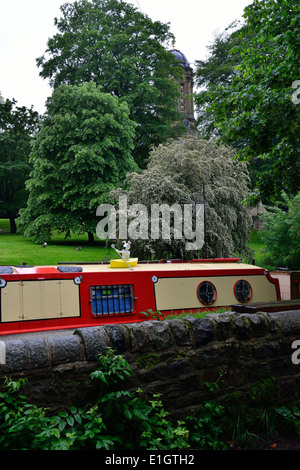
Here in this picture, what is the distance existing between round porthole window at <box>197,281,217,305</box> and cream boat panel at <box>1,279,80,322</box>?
9.41 ft

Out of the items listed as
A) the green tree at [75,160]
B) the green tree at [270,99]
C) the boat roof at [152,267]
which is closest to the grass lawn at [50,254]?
the green tree at [75,160]

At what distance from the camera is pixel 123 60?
98.6ft

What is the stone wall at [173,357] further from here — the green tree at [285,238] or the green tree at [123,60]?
the green tree at [123,60]

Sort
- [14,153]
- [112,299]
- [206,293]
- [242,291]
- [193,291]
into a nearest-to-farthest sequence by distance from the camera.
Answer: [112,299]
[193,291]
[206,293]
[242,291]
[14,153]

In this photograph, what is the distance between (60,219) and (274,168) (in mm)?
17278

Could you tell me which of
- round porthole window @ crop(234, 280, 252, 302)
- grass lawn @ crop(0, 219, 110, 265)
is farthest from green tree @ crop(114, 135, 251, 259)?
grass lawn @ crop(0, 219, 110, 265)

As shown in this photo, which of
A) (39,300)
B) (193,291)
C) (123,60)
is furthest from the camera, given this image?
(123,60)

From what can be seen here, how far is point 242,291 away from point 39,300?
4754 millimetres

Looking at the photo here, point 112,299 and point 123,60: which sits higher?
point 123,60

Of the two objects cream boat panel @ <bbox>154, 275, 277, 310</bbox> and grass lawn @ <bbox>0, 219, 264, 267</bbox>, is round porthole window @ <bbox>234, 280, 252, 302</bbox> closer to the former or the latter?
cream boat panel @ <bbox>154, 275, 277, 310</bbox>

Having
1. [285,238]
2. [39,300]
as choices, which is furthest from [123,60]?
[39,300]

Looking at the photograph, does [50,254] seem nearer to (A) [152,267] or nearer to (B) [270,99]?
(A) [152,267]

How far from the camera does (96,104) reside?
26594 millimetres

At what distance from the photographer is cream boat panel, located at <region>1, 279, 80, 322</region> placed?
24.0 ft
